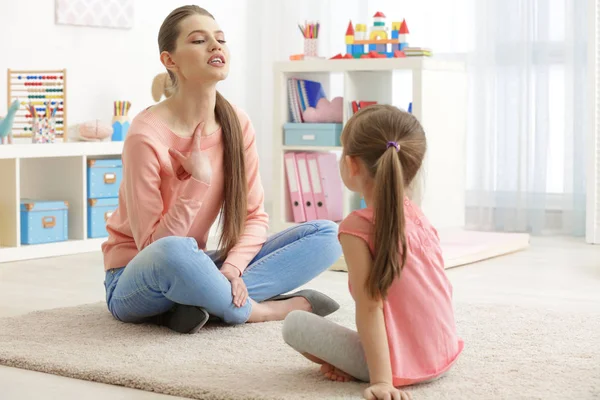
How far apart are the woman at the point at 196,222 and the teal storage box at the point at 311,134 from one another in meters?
1.46

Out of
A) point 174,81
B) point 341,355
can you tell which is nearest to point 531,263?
point 174,81

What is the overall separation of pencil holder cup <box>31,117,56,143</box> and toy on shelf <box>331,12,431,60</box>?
1.11 meters

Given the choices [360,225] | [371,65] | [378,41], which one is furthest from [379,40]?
[360,225]

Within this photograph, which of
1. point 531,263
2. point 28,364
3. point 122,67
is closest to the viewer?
point 28,364

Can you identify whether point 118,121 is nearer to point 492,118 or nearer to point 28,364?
point 492,118

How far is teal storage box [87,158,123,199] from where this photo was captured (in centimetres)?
376

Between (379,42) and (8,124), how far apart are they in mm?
1382

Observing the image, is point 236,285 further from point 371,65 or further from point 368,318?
point 371,65

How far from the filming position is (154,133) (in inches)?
89.0

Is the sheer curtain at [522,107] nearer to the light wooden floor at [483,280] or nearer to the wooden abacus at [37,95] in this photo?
the light wooden floor at [483,280]

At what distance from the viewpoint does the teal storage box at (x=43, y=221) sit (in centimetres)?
358

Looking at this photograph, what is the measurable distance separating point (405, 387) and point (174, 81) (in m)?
1.00

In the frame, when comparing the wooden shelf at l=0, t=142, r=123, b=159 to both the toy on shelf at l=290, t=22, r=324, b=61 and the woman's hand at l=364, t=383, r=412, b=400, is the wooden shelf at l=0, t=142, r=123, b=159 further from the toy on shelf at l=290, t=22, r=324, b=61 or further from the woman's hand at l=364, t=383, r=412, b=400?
the woman's hand at l=364, t=383, r=412, b=400

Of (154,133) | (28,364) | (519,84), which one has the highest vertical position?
(519,84)
